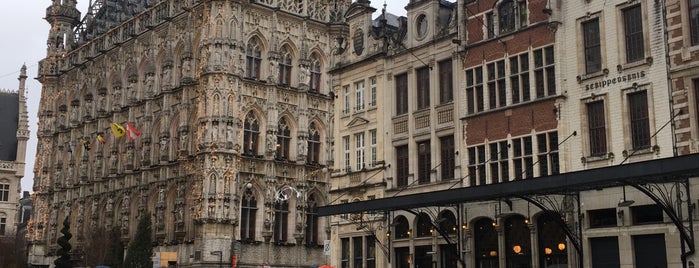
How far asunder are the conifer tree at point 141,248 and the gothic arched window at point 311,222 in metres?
10.7

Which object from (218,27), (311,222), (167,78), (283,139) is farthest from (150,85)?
(311,222)

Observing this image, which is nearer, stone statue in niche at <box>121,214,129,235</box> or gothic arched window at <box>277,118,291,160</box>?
gothic arched window at <box>277,118,291,160</box>

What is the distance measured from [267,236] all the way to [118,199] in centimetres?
1437

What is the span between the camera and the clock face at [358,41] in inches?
1671

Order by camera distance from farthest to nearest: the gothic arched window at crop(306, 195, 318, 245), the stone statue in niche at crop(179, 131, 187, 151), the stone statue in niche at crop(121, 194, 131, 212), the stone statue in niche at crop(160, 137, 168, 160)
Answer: the stone statue in niche at crop(121, 194, 131, 212) → the gothic arched window at crop(306, 195, 318, 245) → the stone statue in niche at crop(160, 137, 168, 160) → the stone statue in niche at crop(179, 131, 187, 151)

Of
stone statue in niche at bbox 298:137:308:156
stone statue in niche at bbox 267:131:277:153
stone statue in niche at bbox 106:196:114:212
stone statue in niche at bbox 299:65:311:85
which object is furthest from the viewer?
stone statue in niche at bbox 106:196:114:212

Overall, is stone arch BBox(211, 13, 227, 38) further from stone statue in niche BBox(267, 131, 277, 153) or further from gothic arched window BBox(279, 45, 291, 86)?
stone statue in niche BBox(267, 131, 277, 153)

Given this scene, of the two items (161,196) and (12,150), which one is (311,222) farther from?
(12,150)

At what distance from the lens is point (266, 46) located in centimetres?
5541

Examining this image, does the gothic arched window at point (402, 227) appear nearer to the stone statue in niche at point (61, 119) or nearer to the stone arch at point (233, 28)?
the stone arch at point (233, 28)

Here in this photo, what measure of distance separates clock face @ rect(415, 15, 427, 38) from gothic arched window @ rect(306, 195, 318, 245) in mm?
20719

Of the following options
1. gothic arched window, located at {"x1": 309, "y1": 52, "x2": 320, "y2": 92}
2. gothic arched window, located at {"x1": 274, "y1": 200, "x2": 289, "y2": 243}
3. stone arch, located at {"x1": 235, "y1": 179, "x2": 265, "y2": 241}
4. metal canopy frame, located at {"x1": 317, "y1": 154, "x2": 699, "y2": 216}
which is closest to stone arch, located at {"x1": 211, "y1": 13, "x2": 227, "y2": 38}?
gothic arched window, located at {"x1": 309, "y1": 52, "x2": 320, "y2": 92}

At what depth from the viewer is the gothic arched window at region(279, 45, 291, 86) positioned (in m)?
56.5

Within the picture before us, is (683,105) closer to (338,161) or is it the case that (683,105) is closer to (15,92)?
(338,161)
